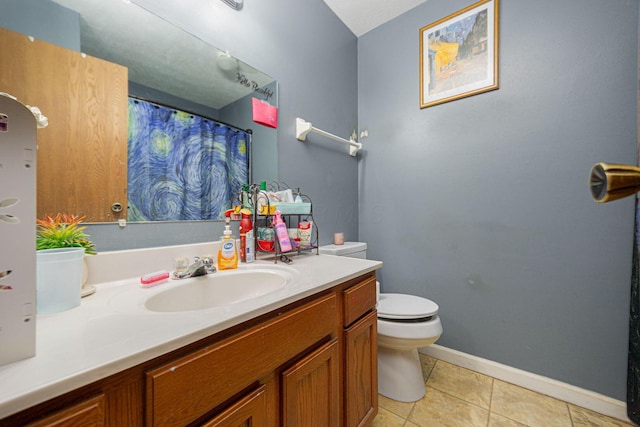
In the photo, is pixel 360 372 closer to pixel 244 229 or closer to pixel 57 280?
pixel 244 229

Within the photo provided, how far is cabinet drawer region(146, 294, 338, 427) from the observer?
416 millimetres

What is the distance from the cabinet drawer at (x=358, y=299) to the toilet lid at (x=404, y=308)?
279 mm

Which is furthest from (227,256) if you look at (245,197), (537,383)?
(537,383)

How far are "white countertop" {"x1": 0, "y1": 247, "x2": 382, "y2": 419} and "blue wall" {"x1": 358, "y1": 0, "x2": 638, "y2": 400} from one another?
1.20 metres

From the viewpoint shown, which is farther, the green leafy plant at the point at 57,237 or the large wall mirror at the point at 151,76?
the large wall mirror at the point at 151,76

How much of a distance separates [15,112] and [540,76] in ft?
6.61

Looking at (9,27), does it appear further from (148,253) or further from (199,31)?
(148,253)

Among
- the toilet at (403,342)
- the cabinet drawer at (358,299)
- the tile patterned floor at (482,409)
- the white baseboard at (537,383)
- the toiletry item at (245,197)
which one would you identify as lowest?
the tile patterned floor at (482,409)

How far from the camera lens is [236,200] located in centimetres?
116

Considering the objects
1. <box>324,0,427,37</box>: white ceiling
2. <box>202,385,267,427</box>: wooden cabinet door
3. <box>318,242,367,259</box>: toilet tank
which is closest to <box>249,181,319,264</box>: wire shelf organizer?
<box>318,242,367,259</box>: toilet tank

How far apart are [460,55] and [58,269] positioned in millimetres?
2117

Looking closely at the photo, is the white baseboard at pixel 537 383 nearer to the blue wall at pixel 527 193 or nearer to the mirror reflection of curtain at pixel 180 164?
the blue wall at pixel 527 193

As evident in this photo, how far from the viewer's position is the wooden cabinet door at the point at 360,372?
0.87 metres

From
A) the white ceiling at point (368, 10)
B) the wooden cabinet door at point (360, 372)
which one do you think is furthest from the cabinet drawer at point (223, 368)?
the white ceiling at point (368, 10)
